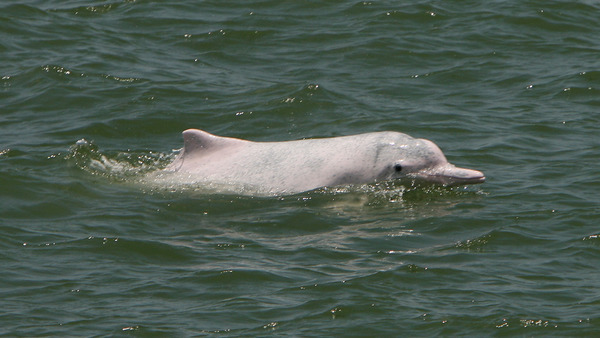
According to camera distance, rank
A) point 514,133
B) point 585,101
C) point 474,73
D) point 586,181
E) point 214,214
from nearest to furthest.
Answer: point 214,214 → point 586,181 → point 514,133 → point 585,101 → point 474,73

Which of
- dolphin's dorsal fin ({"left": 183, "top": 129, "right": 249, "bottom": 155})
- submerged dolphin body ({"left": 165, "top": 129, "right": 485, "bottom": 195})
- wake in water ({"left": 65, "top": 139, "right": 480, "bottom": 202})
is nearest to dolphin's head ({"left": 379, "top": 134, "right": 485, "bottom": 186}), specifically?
submerged dolphin body ({"left": 165, "top": 129, "right": 485, "bottom": 195})

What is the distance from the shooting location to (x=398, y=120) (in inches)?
717

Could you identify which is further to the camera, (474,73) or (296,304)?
(474,73)

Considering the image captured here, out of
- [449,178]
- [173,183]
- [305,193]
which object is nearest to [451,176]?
[449,178]

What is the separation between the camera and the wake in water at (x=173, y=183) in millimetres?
14711

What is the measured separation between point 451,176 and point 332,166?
1.51 m

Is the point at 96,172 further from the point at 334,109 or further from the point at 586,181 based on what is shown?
the point at 586,181

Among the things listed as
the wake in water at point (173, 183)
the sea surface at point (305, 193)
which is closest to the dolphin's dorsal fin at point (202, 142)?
the wake in water at point (173, 183)

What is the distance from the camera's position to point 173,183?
15312 mm

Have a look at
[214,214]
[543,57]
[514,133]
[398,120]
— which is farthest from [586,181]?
[543,57]

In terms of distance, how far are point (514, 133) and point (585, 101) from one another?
2.07 meters

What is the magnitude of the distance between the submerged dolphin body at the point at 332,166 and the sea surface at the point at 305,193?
219 mm

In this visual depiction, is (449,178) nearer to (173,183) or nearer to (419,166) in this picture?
(419,166)

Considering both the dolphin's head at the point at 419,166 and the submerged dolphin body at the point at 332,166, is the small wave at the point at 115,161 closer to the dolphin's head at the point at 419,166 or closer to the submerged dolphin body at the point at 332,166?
the submerged dolphin body at the point at 332,166
